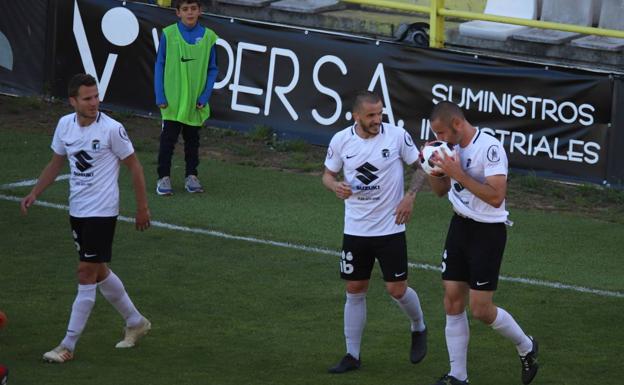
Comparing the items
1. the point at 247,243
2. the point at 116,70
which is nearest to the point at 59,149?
the point at 247,243

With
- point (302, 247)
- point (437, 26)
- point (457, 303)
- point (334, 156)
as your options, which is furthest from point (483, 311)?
point (437, 26)

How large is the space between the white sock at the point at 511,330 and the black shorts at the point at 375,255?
27.6 inches

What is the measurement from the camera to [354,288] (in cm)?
845

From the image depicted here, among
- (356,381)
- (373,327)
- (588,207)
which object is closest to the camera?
(356,381)

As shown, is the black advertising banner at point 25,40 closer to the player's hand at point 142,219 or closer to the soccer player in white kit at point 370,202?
the player's hand at point 142,219

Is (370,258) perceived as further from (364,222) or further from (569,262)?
(569,262)

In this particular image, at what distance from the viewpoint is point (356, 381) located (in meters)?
8.28

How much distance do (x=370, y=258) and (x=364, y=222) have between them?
261mm

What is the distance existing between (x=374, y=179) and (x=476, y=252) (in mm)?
884

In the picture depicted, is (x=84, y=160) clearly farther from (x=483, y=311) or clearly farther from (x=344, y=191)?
(x=483, y=311)

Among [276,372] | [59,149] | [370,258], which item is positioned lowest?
[276,372]

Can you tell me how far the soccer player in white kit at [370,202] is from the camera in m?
8.32

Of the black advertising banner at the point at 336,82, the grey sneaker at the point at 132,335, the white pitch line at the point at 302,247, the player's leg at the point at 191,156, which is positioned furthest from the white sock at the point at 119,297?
the black advertising banner at the point at 336,82

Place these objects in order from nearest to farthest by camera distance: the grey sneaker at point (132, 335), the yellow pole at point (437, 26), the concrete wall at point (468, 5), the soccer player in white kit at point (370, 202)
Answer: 1. the soccer player in white kit at point (370, 202)
2. the grey sneaker at point (132, 335)
3. the yellow pole at point (437, 26)
4. the concrete wall at point (468, 5)
